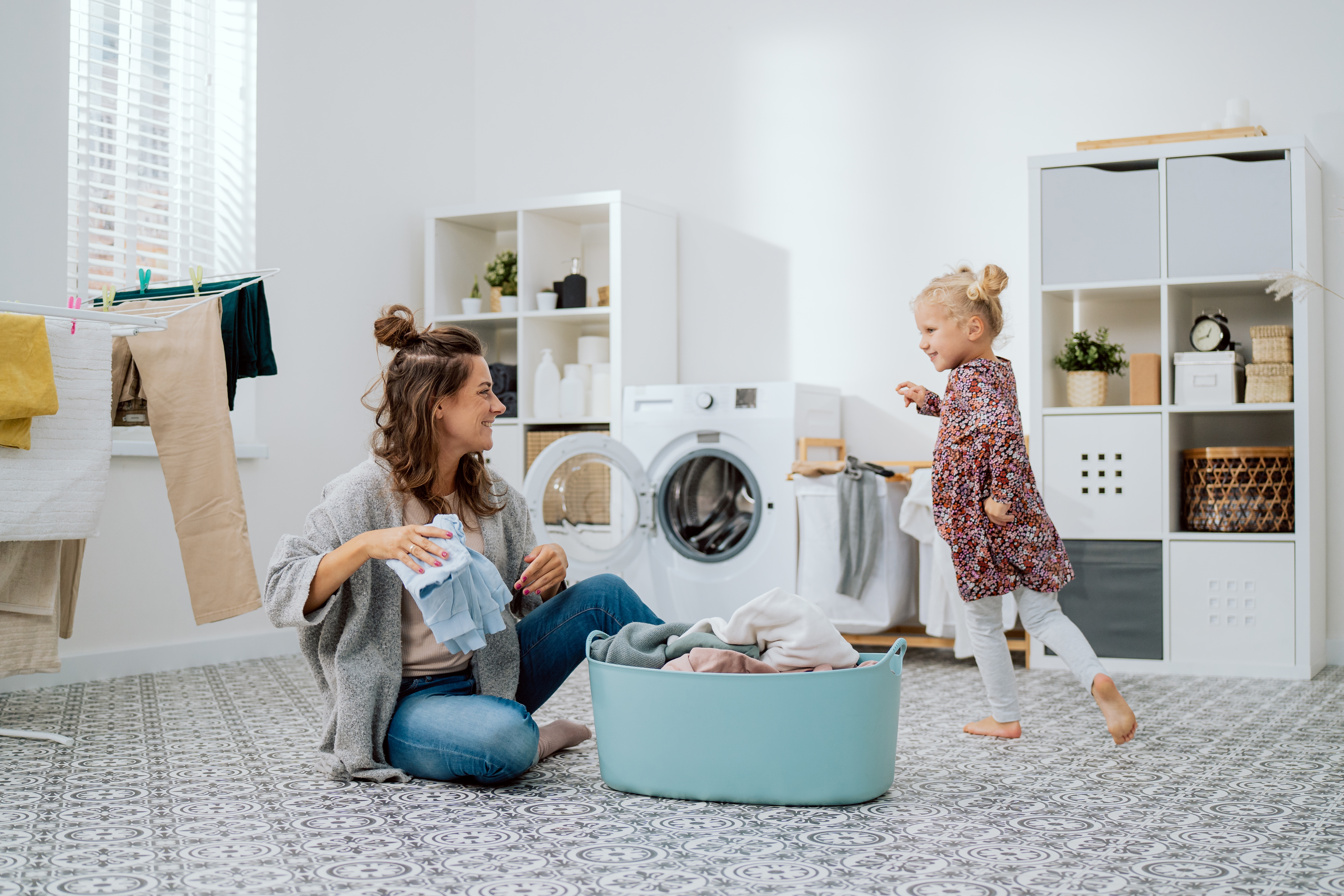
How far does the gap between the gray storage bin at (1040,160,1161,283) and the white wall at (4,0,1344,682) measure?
430 mm

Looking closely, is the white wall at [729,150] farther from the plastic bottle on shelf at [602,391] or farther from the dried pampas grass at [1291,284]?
the dried pampas grass at [1291,284]

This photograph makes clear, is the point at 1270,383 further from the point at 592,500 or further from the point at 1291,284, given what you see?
the point at 592,500

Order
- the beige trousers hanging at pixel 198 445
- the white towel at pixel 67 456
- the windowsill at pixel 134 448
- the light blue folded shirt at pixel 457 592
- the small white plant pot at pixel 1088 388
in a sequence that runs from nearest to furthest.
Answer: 1. the light blue folded shirt at pixel 457 592
2. the white towel at pixel 67 456
3. the beige trousers hanging at pixel 198 445
4. the windowsill at pixel 134 448
5. the small white plant pot at pixel 1088 388

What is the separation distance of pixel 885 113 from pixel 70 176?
8.69ft

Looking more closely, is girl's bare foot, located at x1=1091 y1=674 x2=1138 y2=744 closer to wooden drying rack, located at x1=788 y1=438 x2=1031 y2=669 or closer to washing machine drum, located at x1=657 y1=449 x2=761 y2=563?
wooden drying rack, located at x1=788 y1=438 x2=1031 y2=669

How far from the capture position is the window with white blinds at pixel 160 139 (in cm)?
357

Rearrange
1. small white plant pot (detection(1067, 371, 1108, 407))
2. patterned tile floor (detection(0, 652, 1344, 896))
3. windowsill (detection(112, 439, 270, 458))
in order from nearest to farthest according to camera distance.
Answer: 1. patterned tile floor (detection(0, 652, 1344, 896))
2. windowsill (detection(112, 439, 270, 458))
3. small white plant pot (detection(1067, 371, 1108, 407))

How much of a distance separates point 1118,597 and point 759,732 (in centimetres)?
204

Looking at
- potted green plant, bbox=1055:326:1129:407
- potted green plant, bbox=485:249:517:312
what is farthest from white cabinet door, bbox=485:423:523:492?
potted green plant, bbox=1055:326:1129:407

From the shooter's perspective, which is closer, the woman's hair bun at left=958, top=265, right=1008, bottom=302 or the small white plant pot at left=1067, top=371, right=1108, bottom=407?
the woman's hair bun at left=958, top=265, right=1008, bottom=302

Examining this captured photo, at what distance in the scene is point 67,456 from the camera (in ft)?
8.02

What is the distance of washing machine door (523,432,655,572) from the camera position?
12.5 ft

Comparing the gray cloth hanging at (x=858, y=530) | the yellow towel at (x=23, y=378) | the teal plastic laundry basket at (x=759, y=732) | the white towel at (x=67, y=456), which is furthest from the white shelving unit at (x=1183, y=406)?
the yellow towel at (x=23, y=378)

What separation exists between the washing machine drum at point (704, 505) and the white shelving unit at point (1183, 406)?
38.2 inches
